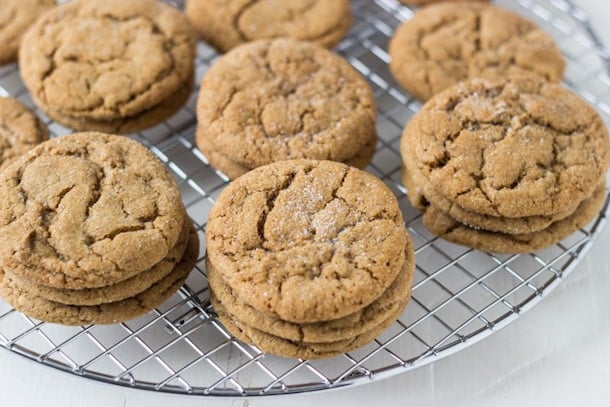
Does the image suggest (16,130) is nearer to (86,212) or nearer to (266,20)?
(86,212)

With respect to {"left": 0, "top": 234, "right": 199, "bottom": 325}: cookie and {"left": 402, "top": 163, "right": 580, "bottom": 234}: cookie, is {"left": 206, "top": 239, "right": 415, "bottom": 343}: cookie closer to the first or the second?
{"left": 0, "top": 234, "right": 199, "bottom": 325}: cookie

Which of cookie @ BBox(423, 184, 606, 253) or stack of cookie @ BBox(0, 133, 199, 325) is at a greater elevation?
cookie @ BBox(423, 184, 606, 253)

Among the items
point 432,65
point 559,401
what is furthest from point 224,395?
point 432,65

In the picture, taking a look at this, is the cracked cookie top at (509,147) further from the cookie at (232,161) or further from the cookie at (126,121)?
the cookie at (126,121)

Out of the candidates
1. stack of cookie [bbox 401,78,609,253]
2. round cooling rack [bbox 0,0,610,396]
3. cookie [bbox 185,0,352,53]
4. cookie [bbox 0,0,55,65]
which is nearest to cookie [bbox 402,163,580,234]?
stack of cookie [bbox 401,78,609,253]

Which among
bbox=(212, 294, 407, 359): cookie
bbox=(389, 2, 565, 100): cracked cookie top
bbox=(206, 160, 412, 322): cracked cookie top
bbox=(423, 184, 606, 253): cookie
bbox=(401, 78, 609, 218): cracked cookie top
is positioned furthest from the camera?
bbox=(389, 2, 565, 100): cracked cookie top

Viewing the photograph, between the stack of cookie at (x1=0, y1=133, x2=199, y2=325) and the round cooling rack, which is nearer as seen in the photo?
the stack of cookie at (x1=0, y1=133, x2=199, y2=325)

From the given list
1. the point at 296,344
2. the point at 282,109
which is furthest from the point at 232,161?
the point at 296,344

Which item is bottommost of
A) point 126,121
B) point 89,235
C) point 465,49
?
point 126,121

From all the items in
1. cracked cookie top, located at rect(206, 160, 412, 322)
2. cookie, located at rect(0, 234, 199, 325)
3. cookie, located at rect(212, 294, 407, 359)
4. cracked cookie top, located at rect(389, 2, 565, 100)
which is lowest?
cookie, located at rect(0, 234, 199, 325)
